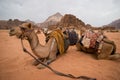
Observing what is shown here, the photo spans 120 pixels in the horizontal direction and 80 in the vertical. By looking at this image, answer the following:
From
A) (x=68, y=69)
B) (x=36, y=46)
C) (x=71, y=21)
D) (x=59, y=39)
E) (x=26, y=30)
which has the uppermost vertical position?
(x=71, y=21)

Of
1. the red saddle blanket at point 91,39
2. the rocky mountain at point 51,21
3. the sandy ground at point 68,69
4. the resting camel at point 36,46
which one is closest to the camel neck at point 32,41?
the resting camel at point 36,46

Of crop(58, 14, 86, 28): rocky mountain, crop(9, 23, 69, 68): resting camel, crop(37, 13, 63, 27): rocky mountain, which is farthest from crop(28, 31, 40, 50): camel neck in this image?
crop(37, 13, 63, 27): rocky mountain

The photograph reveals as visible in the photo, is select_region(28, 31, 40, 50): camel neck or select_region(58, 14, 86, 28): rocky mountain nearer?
select_region(28, 31, 40, 50): camel neck

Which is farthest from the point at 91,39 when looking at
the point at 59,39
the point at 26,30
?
the point at 26,30

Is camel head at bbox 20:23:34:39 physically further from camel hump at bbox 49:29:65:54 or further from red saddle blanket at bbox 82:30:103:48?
red saddle blanket at bbox 82:30:103:48

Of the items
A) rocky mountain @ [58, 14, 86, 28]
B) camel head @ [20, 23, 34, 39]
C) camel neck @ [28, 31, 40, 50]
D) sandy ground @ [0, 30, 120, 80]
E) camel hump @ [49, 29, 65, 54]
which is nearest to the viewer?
sandy ground @ [0, 30, 120, 80]

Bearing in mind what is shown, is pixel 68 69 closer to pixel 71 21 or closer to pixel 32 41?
pixel 32 41

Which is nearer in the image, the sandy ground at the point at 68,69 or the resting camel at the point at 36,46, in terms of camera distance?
the sandy ground at the point at 68,69

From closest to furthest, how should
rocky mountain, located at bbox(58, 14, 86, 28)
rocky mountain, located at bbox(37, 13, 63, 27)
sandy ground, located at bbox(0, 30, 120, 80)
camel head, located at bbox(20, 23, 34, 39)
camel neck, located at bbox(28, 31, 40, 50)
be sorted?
sandy ground, located at bbox(0, 30, 120, 80)
camel head, located at bbox(20, 23, 34, 39)
camel neck, located at bbox(28, 31, 40, 50)
rocky mountain, located at bbox(58, 14, 86, 28)
rocky mountain, located at bbox(37, 13, 63, 27)

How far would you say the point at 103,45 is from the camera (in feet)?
16.7

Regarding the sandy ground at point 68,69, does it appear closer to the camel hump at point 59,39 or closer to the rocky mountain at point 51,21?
the camel hump at point 59,39

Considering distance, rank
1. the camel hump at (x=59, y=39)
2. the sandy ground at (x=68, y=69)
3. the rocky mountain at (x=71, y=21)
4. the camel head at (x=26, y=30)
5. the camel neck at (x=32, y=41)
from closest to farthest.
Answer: the sandy ground at (x=68, y=69)
the camel head at (x=26, y=30)
the camel neck at (x=32, y=41)
the camel hump at (x=59, y=39)
the rocky mountain at (x=71, y=21)

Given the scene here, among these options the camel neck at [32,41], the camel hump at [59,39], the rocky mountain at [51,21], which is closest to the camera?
the camel neck at [32,41]

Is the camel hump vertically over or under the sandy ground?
over
